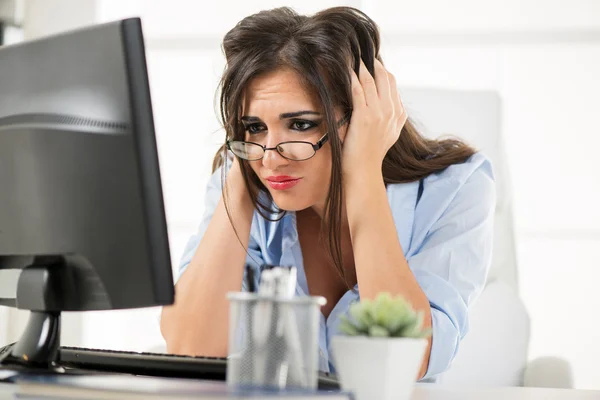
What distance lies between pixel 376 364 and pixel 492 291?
4.27 ft

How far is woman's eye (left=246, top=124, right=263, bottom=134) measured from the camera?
1.43m

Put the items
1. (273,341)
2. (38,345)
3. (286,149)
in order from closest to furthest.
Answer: (273,341), (38,345), (286,149)

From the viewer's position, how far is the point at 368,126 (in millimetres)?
1382

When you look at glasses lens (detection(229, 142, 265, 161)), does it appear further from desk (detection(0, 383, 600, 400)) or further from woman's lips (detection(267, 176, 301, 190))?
desk (detection(0, 383, 600, 400))

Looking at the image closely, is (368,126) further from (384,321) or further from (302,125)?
(384,321)

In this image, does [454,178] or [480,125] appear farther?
[480,125]

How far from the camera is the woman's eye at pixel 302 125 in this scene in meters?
1.40

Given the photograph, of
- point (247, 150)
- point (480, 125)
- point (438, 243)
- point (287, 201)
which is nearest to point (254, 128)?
point (247, 150)

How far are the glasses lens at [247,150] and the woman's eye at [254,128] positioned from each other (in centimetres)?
5

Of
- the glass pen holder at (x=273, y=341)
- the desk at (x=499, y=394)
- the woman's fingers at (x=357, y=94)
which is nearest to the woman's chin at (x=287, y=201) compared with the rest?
the woman's fingers at (x=357, y=94)

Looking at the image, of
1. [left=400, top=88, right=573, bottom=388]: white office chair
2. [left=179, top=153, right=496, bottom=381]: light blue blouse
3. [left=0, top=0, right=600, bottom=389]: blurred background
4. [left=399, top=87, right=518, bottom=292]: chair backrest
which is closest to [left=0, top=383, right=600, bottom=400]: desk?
[left=179, top=153, right=496, bottom=381]: light blue blouse

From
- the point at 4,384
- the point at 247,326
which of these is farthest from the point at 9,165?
the point at 247,326

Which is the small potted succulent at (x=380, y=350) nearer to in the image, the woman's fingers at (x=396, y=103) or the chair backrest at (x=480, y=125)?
the woman's fingers at (x=396, y=103)

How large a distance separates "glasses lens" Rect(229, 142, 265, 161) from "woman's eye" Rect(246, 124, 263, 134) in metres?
0.05
